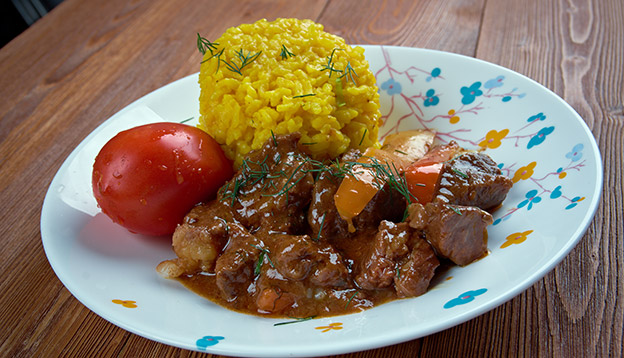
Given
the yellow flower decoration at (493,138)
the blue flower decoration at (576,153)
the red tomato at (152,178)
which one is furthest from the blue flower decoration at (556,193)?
the red tomato at (152,178)

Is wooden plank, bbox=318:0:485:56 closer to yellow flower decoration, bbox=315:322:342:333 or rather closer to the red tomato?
the red tomato

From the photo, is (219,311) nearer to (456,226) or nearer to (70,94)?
(456,226)

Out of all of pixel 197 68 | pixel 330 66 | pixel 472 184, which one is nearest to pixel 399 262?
pixel 472 184

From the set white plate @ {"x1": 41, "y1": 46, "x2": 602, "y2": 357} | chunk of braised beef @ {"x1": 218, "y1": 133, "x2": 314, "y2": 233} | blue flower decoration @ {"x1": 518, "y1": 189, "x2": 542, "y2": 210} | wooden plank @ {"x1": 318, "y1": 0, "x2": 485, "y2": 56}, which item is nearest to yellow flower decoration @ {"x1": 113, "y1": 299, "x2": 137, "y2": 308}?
white plate @ {"x1": 41, "y1": 46, "x2": 602, "y2": 357}

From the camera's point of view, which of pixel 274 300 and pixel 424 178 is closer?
pixel 274 300

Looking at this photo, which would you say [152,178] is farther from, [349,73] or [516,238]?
[516,238]

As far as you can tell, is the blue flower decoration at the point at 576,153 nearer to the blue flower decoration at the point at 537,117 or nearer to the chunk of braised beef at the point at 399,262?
the blue flower decoration at the point at 537,117

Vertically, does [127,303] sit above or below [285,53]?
below
